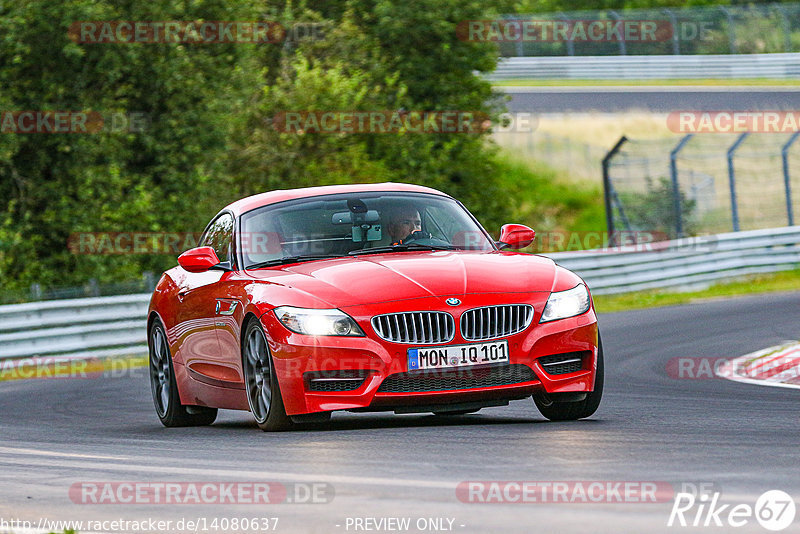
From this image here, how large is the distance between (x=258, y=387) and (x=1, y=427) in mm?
3015

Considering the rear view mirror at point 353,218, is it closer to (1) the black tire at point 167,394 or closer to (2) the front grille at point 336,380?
(2) the front grille at point 336,380

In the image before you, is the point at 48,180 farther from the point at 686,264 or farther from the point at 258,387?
the point at 258,387

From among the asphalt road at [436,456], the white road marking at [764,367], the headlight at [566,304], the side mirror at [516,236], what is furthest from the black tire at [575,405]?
the white road marking at [764,367]

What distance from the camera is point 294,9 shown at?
37.0 metres

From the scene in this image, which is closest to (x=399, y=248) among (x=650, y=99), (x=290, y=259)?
(x=290, y=259)

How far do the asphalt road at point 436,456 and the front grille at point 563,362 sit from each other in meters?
0.32

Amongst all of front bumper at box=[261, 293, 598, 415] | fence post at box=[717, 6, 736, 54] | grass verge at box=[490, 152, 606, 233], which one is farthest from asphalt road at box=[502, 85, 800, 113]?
front bumper at box=[261, 293, 598, 415]

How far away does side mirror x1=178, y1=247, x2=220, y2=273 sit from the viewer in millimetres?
9445

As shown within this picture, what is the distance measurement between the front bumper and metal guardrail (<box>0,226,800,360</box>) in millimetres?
10916

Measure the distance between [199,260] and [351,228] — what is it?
976 millimetres

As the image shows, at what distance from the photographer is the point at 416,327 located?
8.16 m

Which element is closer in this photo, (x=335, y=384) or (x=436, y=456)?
(x=436, y=456)

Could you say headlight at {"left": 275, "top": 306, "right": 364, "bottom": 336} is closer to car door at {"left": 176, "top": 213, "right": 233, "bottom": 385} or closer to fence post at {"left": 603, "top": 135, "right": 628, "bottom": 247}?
car door at {"left": 176, "top": 213, "right": 233, "bottom": 385}

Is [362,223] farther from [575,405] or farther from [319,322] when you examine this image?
[575,405]
